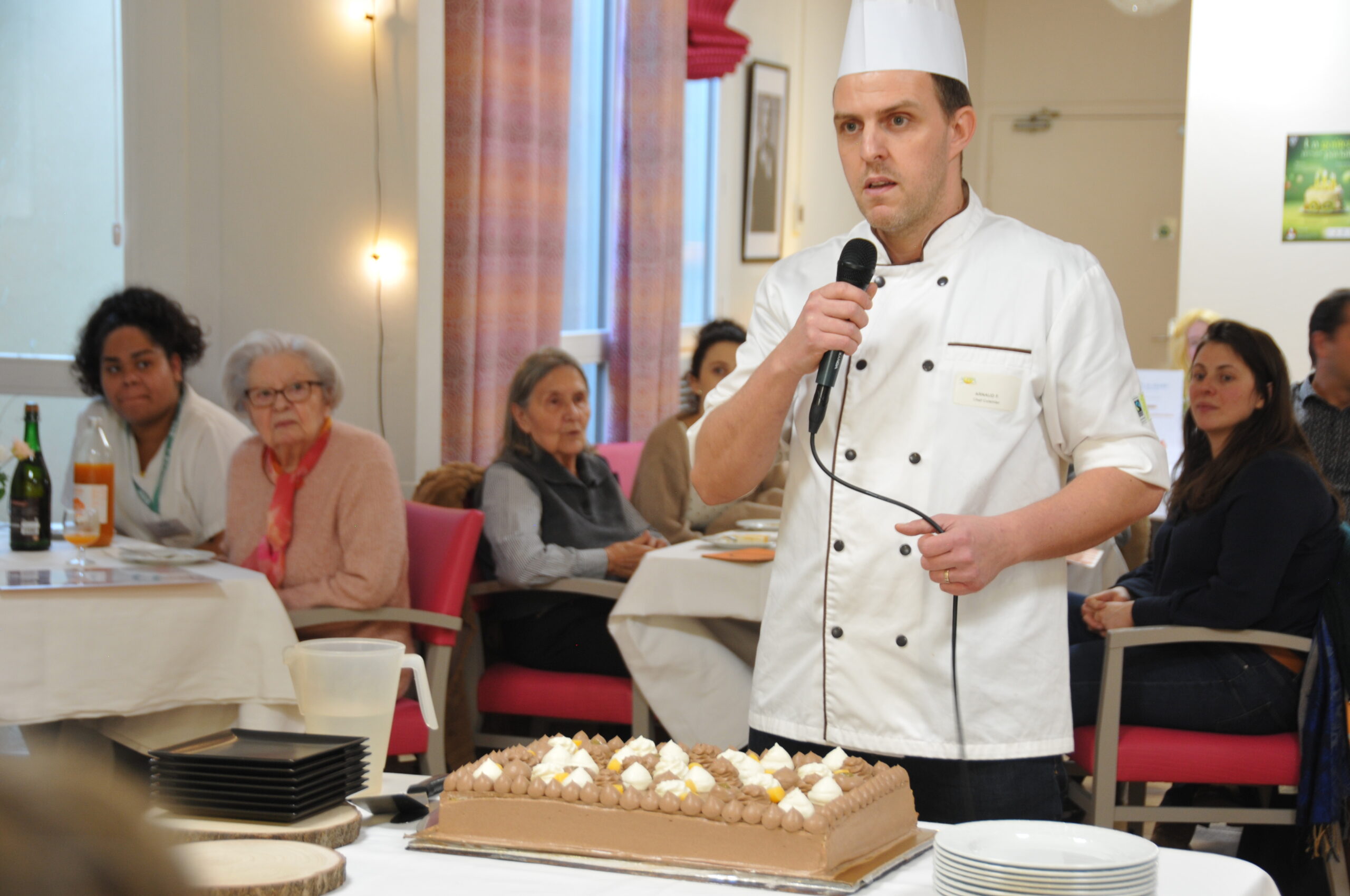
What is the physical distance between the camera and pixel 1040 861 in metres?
1.03

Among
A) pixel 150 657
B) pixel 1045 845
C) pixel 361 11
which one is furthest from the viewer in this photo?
pixel 361 11

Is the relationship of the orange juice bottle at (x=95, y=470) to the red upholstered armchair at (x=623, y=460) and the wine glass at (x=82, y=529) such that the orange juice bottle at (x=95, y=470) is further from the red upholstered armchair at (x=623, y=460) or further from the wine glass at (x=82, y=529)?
the red upholstered armchair at (x=623, y=460)

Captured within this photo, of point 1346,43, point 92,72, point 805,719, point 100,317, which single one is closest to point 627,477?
point 100,317

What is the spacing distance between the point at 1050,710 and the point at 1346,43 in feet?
18.2

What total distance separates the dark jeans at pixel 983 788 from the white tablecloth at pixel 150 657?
153cm

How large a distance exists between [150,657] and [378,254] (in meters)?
1.73

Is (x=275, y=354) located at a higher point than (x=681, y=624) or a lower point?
higher

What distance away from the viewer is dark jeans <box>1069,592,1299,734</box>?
2850 mm

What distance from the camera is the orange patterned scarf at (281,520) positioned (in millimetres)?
3102

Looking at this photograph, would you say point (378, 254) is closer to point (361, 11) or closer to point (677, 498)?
point (361, 11)

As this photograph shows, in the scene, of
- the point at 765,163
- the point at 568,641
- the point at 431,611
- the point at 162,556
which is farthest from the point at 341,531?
the point at 765,163

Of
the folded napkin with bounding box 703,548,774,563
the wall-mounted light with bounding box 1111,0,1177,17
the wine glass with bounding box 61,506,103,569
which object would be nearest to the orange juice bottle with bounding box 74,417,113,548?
the wine glass with bounding box 61,506,103,569

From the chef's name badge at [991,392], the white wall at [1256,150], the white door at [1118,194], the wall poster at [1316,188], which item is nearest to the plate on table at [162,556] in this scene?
the chef's name badge at [991,392]

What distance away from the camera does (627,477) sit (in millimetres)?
4746
